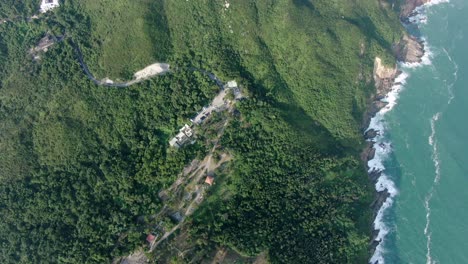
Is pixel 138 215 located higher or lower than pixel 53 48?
lower

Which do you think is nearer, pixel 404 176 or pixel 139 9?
pixel 139 9

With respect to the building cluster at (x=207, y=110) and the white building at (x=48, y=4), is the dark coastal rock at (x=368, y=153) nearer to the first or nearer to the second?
the building cluster at (x=207, y=110)

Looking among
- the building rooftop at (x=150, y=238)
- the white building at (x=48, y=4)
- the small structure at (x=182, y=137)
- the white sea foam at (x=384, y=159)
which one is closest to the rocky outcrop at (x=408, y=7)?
the white sea foam at (x=384, y=159)

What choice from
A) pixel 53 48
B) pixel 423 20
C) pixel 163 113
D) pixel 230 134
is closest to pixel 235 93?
pixel 230 134

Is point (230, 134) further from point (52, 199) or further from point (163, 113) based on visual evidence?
point (52, 199)

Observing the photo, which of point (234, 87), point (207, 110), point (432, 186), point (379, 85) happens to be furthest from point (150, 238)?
point (379, 85)

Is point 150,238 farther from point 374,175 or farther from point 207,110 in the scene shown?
point 374,175
